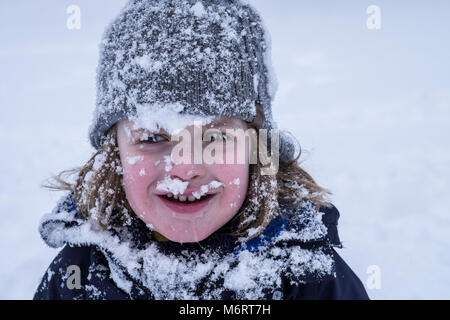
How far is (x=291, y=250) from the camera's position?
142cm

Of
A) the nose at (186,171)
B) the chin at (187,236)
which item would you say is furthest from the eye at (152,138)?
the chin at (187,236)

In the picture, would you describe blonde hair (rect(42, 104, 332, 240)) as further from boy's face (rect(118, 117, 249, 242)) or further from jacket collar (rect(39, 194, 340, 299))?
boy's face (rect(118, 117, 249, 242))

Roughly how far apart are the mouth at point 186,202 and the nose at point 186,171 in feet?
0.28

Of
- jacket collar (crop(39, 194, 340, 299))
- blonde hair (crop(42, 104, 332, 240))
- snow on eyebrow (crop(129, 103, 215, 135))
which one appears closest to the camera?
snow on eyebrow (crop(129, 103, 215, 135))

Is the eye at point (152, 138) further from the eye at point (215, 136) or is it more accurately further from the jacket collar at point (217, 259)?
the jacket collar at point (217, 259)

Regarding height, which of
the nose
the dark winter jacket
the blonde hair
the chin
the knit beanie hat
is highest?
the knit beanie hat

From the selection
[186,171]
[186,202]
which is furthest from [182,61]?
[186,202]

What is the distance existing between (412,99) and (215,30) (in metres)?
4.78

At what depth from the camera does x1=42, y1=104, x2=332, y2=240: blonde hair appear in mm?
1478

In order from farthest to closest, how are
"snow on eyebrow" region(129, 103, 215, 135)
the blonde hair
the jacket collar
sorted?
the blonde hair, the jacket collar, "snow on eyebrow" region(129, 103, 215, 135)

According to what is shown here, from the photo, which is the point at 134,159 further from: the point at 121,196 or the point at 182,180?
the point at 121,196

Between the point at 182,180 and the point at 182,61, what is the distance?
0.41 meters

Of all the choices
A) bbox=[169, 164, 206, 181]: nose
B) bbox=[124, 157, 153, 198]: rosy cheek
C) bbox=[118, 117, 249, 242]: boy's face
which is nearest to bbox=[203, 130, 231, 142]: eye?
bbox=[118, 117, 249, 242]: boy's face

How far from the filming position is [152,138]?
130 centimetres
